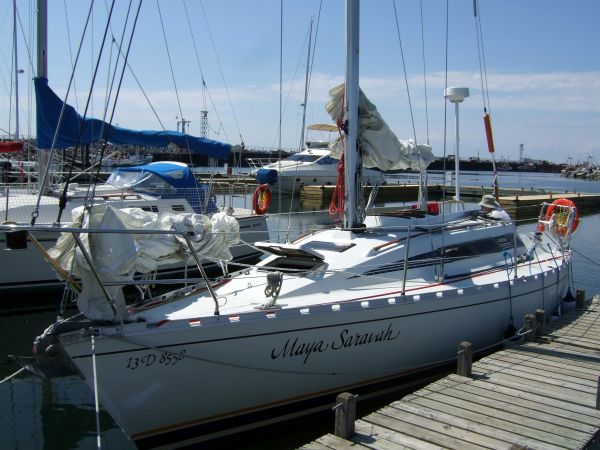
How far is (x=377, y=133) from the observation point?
8.94 meters

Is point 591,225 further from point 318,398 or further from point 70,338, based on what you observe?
point 70,338

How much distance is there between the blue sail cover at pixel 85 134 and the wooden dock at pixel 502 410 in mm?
8293

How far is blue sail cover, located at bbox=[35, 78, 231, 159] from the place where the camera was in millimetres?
13586

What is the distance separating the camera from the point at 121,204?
1414cm

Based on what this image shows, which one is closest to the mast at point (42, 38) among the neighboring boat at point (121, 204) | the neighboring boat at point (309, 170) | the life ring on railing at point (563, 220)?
the neighboring boat at point (121, 204)

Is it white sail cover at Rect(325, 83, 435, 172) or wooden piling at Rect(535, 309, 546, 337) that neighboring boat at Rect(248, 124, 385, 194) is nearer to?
white sail cover at Rect(325, 83, 435, 172)

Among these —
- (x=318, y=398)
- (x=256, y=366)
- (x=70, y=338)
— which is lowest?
(x=318, y=398)

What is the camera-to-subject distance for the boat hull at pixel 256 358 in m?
5.63

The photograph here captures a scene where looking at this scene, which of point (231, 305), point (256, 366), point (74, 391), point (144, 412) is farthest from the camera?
point (74, 391)

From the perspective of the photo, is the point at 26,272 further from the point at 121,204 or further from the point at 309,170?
the point at 309,170

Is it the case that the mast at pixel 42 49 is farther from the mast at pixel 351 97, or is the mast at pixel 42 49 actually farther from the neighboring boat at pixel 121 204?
the mast at pixel 351 97

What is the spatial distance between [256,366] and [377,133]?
4335 mm

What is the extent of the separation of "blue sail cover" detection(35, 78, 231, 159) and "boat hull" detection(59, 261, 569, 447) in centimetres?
676

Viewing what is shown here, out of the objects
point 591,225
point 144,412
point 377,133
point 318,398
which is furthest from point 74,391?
point 591,225
